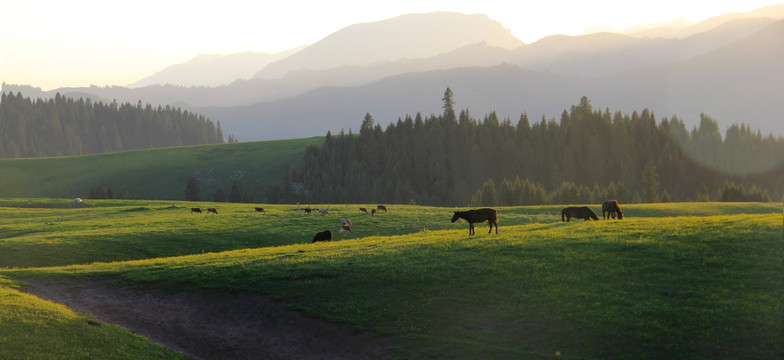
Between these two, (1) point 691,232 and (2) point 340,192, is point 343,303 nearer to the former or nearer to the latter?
(1) point 691,232

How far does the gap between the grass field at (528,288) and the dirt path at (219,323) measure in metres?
0.86

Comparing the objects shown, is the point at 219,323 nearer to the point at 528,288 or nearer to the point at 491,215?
the point at 528,288

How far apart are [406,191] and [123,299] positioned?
488 ft

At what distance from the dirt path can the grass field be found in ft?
2.81

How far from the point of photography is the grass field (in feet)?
72.9

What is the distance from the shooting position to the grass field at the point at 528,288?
22219 mm

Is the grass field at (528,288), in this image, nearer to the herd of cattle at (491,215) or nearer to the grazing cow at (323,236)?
the herd of cattle at (491,215)

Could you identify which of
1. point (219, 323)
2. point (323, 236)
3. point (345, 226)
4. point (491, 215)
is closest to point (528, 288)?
point (491, 215)

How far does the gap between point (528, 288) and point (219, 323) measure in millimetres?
15105

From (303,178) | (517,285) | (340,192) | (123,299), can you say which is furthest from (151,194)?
(517,285)

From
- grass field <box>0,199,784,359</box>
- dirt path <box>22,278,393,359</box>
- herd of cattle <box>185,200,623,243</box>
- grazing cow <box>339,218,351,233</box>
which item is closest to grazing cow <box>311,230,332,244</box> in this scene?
herd of cattle <box>185,200,623,243</box>

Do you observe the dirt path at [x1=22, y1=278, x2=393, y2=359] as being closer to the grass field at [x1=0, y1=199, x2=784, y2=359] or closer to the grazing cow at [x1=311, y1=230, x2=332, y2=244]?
the grass field at [x1=0, y1=199, x2=784, y2=359]

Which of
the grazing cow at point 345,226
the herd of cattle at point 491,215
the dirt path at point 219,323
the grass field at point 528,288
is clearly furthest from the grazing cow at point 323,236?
the dirt path at point 219,323

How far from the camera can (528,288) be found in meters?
27.4
